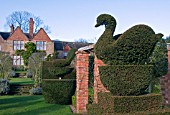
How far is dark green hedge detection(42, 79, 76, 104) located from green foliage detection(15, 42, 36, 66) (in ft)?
88.5

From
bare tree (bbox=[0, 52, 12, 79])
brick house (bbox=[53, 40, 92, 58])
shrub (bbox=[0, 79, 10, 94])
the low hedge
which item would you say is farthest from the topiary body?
brick house (bbox=[53, 40, 92, 58])

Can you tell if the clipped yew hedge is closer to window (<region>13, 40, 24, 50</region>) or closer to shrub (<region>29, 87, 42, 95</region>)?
shrub (<region>29, 87, 42, 95</region>)

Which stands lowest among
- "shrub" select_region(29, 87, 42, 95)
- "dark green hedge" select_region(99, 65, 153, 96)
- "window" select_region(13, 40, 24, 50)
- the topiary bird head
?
"shrub" select_region(29, 87, 42, 95)

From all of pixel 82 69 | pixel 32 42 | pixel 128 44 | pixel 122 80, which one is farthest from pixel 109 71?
pixel 32 42

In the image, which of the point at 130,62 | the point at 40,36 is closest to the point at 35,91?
the point at 130,62

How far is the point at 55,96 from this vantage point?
37.3 feet

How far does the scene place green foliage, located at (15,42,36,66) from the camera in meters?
37.6

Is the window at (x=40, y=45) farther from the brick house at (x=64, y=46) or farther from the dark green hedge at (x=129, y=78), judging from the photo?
the dark green hedge at (x=129, y=78)

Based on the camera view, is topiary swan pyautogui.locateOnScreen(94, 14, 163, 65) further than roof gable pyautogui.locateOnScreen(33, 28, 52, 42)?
No

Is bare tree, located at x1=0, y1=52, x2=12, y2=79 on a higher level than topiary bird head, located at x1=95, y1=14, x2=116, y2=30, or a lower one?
lower

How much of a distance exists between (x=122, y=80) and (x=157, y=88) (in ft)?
20.0

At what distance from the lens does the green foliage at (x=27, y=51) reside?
37.6 meters

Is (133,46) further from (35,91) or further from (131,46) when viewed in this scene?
(35,91)

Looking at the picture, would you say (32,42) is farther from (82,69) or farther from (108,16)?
(108,16)
